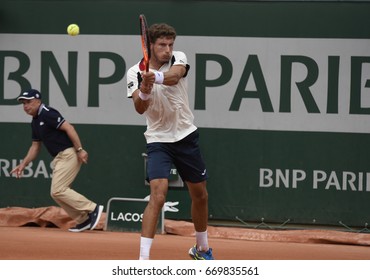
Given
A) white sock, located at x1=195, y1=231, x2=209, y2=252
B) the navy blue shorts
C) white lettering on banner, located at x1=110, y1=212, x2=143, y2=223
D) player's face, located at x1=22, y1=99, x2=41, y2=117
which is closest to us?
the navy blue shorts

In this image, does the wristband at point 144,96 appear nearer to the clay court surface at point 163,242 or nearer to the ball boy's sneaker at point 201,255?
the ball boy's sneaker at point 201,255

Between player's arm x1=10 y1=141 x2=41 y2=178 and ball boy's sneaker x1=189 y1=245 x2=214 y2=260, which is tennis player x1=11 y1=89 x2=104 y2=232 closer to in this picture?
player's arm x1=10 y1=141 x2=41 y2=178

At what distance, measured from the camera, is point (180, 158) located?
264 inches

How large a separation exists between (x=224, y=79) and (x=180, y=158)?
10.7ft

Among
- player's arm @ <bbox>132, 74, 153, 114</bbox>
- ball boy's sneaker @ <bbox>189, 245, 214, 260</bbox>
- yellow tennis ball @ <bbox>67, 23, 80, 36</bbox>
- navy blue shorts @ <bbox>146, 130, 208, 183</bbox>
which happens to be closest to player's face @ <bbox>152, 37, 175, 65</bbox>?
player's arm @ <bbox>132, 74, 153, 114</bbox>

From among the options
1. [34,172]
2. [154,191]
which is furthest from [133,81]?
[34,172]

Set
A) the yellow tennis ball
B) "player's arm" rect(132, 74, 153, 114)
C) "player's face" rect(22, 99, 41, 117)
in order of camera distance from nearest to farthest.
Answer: "player's arm" rect(132, 74, 153, 114), "player's face" rect(22, 99, 41, 117), the yellow tennis ball

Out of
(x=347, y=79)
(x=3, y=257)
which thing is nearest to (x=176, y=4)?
(x=347, y=79)

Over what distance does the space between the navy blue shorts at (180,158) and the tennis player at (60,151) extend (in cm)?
280

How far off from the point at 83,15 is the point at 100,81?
767 mm

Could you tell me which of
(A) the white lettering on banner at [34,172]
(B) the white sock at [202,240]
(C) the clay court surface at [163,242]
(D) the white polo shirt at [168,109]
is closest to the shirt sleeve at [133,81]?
(D) the white polo shirt at [168,109]

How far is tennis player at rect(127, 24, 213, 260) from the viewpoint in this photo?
6285 millimetres

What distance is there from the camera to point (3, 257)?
7520 mm

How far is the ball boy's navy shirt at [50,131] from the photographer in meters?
9.28
